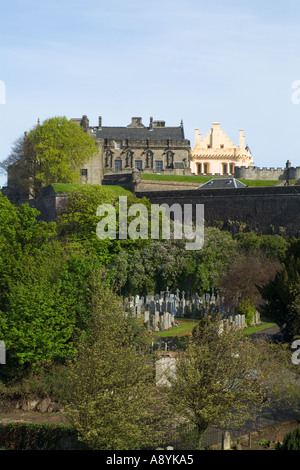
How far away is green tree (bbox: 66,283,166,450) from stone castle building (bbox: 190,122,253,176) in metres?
66.7

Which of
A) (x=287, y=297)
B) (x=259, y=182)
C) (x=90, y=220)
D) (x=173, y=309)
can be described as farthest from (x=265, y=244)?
(x=287, y=297)

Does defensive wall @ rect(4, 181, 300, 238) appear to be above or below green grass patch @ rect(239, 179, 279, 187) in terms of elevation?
below

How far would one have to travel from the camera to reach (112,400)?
74.9ft

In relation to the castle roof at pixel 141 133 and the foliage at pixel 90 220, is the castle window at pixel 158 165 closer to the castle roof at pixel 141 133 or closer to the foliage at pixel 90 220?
the castle roof at pixel 141 133

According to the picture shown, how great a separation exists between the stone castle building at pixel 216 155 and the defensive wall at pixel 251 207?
23896 mm

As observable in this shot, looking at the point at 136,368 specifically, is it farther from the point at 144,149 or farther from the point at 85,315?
the point at 144,149

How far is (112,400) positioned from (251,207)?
4293 cm

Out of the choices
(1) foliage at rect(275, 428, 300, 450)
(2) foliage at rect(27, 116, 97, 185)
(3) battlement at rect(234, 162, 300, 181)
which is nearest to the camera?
(1) foliage at rect(275, 428, 300, 450)

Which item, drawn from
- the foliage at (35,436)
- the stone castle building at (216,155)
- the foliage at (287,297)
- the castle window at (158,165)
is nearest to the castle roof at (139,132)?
the castle window at (158,165)

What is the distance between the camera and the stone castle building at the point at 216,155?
3575 inches

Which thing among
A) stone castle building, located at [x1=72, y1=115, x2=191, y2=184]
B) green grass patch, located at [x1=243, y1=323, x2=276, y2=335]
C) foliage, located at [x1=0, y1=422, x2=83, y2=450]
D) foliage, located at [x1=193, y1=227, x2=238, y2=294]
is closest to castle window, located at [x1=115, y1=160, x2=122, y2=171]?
stone castle building, located at [x1=72, y1=115, x2=191, y2=184]

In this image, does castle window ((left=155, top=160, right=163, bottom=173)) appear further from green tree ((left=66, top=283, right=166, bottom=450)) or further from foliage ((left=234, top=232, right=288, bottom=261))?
green tree ((left=66, top=283, right=166, bottom=450))

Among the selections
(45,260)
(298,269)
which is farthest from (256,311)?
(45,260)

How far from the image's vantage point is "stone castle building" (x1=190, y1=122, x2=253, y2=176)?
90.8m
